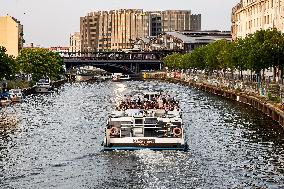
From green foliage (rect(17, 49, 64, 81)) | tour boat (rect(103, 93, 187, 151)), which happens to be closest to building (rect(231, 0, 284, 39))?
A: green foliage (rect(17, 49, 64, 81))

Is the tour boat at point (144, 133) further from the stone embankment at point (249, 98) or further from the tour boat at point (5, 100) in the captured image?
the tour boat at point (5, 100)

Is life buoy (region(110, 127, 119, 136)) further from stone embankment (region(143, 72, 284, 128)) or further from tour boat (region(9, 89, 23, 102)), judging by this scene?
tour boat (region(9, 89, 23, 102))

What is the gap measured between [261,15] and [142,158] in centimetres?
12020

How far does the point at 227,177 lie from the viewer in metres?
49.4

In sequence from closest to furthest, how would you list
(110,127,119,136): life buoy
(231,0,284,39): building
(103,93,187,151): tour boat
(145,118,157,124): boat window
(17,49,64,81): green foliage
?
(103,93,187,151): tour boat → (110,127,119,136): life buoy → (145,118,157,124): boat window → (231,0,284,39): building → (17,49,64,81): green foliage

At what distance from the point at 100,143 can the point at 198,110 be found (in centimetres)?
4179

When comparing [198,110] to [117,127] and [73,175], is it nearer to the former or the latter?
[117,127]

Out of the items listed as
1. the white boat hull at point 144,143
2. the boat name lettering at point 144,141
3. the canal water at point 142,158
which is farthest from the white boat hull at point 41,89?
the boat name lettering at point 144,141

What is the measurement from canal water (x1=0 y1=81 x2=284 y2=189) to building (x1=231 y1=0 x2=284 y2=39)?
211ft

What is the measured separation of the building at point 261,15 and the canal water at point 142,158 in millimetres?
64402

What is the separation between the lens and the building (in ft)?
495

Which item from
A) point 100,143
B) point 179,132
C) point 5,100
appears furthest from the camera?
point 5,100

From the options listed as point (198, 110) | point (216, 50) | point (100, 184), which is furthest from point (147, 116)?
point (216, 50)

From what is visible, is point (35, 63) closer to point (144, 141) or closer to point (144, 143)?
point (144, 141)
